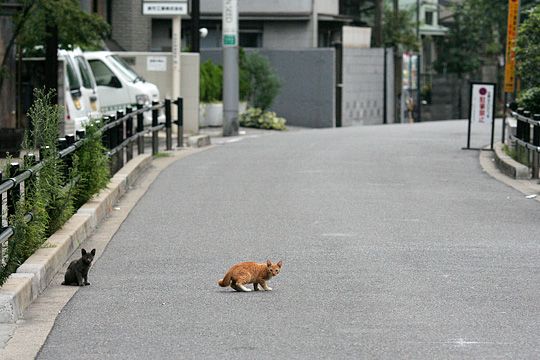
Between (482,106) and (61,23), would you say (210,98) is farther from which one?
(61,23)

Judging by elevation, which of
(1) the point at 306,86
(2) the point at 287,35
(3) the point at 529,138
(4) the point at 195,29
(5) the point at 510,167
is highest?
(4) the point at 195,29

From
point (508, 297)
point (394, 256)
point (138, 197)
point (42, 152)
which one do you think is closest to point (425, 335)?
point (508, 297)

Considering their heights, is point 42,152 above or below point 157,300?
above

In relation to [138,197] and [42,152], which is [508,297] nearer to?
[42,152]

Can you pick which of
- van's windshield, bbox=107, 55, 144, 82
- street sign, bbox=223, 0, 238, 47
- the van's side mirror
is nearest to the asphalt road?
the van's side mirror

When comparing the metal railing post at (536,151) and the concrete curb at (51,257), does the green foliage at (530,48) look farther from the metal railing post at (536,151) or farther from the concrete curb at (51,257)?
the concrete curb at (51,257)

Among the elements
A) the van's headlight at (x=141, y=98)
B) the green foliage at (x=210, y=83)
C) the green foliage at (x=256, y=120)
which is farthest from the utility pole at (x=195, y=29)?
the van's headlight at (x=141, y=98)

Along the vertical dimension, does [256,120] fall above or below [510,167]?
below

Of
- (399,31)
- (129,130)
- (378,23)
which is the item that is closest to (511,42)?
(129,130)

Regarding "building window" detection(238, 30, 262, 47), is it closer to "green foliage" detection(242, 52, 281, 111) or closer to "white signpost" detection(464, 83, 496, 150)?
"green foliage" detection(242, 52, 281, 111)

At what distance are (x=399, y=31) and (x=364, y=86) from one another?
7.98m

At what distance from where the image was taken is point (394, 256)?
12227 millimetres

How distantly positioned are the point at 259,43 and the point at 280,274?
128ft

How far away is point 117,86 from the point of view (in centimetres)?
3002
